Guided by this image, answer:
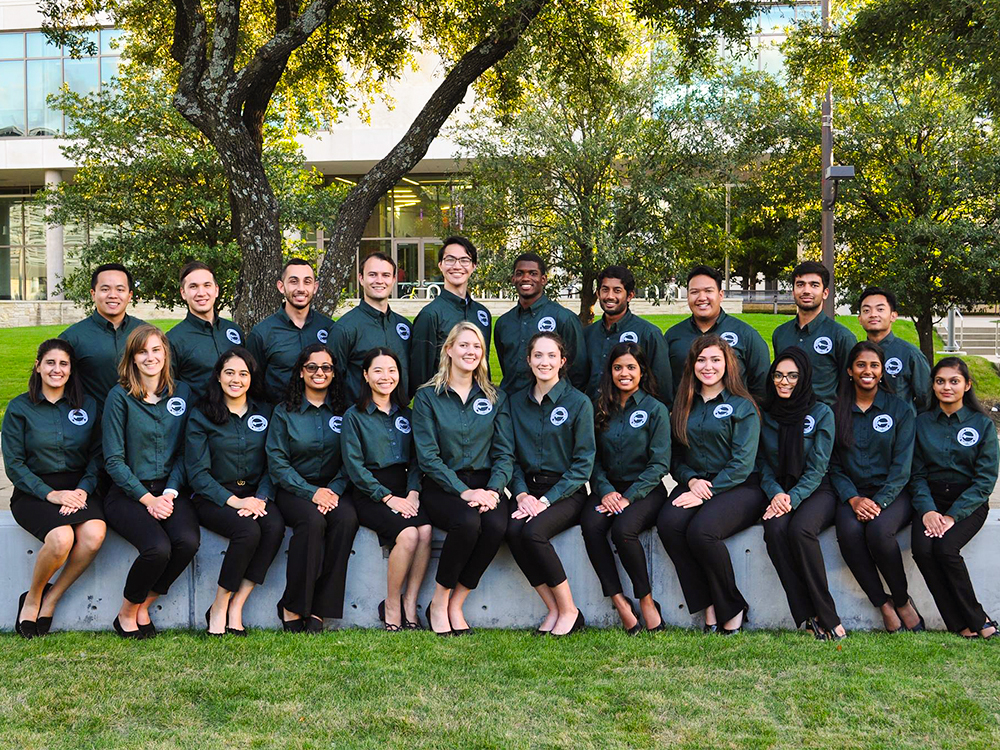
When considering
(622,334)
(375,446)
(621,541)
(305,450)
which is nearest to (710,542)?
(621,541)

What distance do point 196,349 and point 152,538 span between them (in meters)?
1.24

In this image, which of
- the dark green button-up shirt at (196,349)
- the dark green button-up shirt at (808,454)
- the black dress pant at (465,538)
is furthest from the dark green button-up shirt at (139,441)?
the dark green button-up shirt at (808,454)

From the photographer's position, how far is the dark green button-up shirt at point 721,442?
208 inches

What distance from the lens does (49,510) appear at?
514cm

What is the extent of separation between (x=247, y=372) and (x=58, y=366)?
0.99 meters

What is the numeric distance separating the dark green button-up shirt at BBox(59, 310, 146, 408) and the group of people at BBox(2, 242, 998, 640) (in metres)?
0.01

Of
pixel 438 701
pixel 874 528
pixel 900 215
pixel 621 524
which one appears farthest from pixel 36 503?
pixel 900 215

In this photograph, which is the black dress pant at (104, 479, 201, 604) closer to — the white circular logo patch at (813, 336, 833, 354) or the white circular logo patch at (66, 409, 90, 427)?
the white circular logo patch at (66, 409, 90, 427)

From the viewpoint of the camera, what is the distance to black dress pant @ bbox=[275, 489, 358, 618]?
5137 millimetres

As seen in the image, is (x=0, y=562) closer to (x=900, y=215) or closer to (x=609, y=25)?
(x=609, y=25)

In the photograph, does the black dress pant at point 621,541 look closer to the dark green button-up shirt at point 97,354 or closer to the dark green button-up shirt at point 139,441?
the dark green button-up shirt at point 139,441

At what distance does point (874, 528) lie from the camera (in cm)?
511

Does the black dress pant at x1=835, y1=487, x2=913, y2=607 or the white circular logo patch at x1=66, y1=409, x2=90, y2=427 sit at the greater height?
the white circular logo patch at x1=66, y1=409, x2=90, y2=427

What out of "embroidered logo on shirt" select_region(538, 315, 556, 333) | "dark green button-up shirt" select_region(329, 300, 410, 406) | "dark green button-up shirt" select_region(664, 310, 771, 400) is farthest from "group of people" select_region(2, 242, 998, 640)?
"embroidered logo on shirt" select_region(538, 315, 556, 333)
